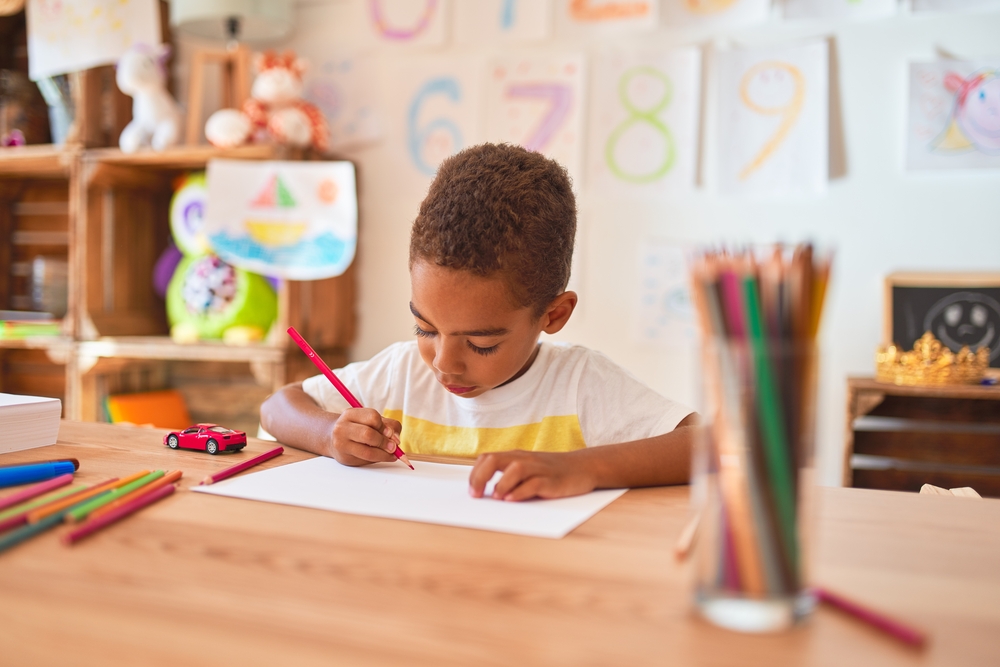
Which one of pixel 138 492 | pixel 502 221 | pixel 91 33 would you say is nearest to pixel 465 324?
pixel 502 221

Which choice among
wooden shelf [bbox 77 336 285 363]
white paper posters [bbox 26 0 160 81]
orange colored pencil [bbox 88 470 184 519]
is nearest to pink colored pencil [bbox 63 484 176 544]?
orange colored pencil [bbox 88 470 184 519]

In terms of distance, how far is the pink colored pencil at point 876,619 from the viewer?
1.25 feet

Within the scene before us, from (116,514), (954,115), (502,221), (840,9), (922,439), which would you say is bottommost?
(922,439)

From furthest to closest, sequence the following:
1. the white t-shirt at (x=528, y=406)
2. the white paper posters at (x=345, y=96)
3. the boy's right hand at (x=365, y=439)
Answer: the white paper posters at (x=345, y=96)
the white t-shirt at (x=528, y=406)
the boy's right hand at (x=365, y=439)

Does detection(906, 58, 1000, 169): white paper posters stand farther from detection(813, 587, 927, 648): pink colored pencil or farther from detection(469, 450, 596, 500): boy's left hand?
detection(813, 587, 927, 648): pink colored pencil

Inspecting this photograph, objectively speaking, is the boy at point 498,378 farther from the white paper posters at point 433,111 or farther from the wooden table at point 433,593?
the white paper posters at point 433,111

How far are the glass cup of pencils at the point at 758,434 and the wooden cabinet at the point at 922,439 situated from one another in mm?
1306

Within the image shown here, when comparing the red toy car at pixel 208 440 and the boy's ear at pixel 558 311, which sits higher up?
the boy's ear at pixel 558 311

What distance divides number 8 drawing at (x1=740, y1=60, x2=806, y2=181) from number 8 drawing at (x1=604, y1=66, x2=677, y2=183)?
17cm

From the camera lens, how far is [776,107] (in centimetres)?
182

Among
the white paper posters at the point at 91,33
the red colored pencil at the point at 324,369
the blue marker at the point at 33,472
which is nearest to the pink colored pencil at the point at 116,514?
the blue marker at the point at 33,472

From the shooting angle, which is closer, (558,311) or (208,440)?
(208,440)

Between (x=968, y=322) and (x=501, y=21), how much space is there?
130 cm

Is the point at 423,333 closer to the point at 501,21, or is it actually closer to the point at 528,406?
the point at 528,406
